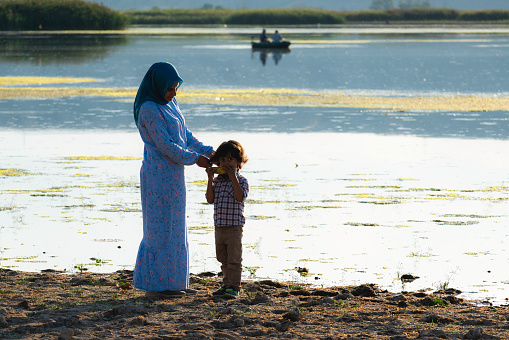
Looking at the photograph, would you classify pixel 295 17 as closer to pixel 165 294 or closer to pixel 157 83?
pixel 157 83

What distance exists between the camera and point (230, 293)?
6.82 meters

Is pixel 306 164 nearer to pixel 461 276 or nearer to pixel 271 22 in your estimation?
pixel 461 276

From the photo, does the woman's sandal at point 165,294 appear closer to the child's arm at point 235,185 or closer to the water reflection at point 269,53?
the child's arm at point 235,185

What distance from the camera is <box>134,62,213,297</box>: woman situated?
6844 mm

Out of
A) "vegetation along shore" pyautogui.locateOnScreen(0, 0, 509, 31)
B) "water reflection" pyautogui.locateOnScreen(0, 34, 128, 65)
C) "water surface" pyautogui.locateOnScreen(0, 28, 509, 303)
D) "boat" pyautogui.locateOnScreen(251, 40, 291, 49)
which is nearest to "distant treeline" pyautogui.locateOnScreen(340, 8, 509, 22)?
"vegetation along shore" pyautogui.locateOnScreen(0, 0, 509, 31)

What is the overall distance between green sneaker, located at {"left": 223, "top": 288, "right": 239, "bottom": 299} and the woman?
0.34 m

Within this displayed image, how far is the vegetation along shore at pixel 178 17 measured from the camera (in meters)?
85.5

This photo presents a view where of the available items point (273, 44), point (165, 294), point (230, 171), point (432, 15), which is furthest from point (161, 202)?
point (432, 15)

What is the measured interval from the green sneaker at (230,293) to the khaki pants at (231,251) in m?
0.06

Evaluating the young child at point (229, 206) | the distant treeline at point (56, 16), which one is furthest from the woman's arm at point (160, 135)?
the distant treeline at point (56, 16)

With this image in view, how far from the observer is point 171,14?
445 feet

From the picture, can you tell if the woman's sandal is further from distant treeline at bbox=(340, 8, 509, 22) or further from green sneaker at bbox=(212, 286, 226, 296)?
distant treeline at bbox=(340, 8, 509, 22)

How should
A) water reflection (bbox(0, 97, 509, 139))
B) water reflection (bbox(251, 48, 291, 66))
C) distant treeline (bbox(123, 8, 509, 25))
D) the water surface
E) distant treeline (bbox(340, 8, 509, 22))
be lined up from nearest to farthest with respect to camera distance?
the water surface, water reflection (bbox(0, 97, 509, 139)), water reflection (bbox(251, 48, 291, 66)), distant treeline (bbox(123, 8, 509, 25)), distant treeline (bbox(340, 8, 509, 22))

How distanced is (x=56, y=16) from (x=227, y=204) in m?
83.8
